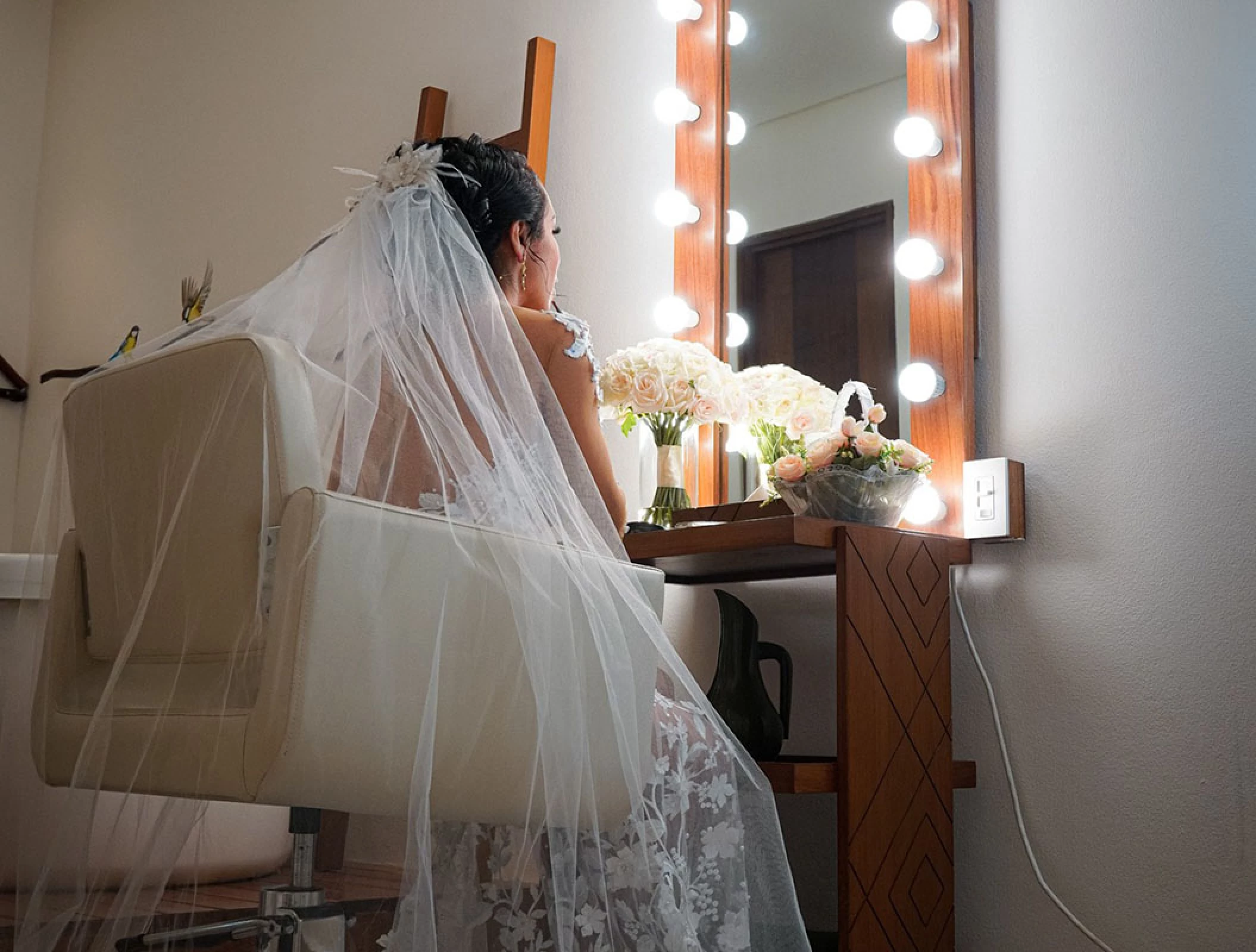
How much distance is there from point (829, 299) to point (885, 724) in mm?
893

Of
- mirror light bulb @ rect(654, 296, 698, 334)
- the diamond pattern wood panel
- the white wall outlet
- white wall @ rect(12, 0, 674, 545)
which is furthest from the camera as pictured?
white wall @ rect(12, 0, 674, 545)

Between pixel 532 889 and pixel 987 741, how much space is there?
90cm

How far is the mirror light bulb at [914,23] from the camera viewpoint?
7.39 feet

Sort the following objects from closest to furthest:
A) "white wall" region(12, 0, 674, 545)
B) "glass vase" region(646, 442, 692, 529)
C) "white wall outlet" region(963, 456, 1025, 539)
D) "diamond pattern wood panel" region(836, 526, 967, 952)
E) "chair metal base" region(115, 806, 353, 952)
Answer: "chair metal base" region(115, 806, 353, 952), "diamond pattern wood panel" region(836, 526, 967, 952), "white wall outlet" region(963, 456, 1025, 539), "glass vase" region(646, 442, 692, 529), "white wall" region(12, 0, 674, 545)

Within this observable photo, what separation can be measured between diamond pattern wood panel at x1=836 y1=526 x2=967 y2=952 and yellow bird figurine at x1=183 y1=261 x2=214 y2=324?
2.31m

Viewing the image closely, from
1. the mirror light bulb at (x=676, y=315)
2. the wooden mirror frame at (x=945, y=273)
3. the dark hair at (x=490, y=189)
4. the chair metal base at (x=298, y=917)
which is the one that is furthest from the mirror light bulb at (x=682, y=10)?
the chair metal base at (x=298, y=917)

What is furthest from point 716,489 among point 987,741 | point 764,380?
point 987,741

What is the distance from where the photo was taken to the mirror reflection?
2301mm

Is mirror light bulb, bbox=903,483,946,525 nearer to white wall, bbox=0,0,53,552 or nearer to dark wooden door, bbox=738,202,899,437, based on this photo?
dark wooden door, bbox=738,202,899,437

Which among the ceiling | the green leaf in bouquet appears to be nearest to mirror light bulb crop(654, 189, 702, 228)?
the ceiling

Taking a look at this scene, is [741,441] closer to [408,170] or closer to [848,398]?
[848,398]

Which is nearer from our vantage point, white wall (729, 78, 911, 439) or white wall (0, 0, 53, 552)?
white wall (729, 78, 911, 439)

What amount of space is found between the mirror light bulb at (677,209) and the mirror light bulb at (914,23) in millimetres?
569

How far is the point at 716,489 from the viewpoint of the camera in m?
2.53
